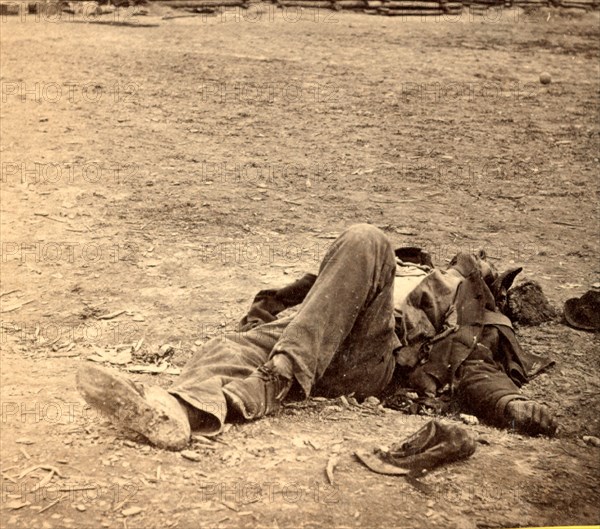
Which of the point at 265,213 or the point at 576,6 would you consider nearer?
the point at 265,213

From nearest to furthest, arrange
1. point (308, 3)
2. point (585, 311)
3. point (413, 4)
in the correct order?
point (585, 311) < point (308, 3) < point (413, 4)

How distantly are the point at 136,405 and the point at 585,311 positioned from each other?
9.60ft

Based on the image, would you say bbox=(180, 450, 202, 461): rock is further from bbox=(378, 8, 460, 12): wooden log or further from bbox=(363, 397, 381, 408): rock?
bbox=(378, 8, 460, 12): wooden log

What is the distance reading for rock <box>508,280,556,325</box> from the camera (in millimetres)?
5020

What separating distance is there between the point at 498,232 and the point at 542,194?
1.07m

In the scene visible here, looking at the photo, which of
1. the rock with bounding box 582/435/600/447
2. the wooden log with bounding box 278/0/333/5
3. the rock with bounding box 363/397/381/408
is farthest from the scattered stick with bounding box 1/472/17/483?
the wooden log with bounding box 278/0/333/5

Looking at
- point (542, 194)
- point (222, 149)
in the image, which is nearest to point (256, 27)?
point (222, 149)

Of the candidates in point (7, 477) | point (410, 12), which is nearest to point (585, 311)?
point (7, 477)

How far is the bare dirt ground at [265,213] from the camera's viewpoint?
330 centimetres

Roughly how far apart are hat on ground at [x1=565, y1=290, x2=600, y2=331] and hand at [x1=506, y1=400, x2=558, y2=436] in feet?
4.25

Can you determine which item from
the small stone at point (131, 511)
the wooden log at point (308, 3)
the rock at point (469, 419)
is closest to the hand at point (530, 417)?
the rock at point (469, 419)

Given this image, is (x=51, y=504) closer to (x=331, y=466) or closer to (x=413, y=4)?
(x=331, y=466)

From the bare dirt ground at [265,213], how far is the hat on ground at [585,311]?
3.8 inches

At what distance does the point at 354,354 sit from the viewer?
4.00 m
